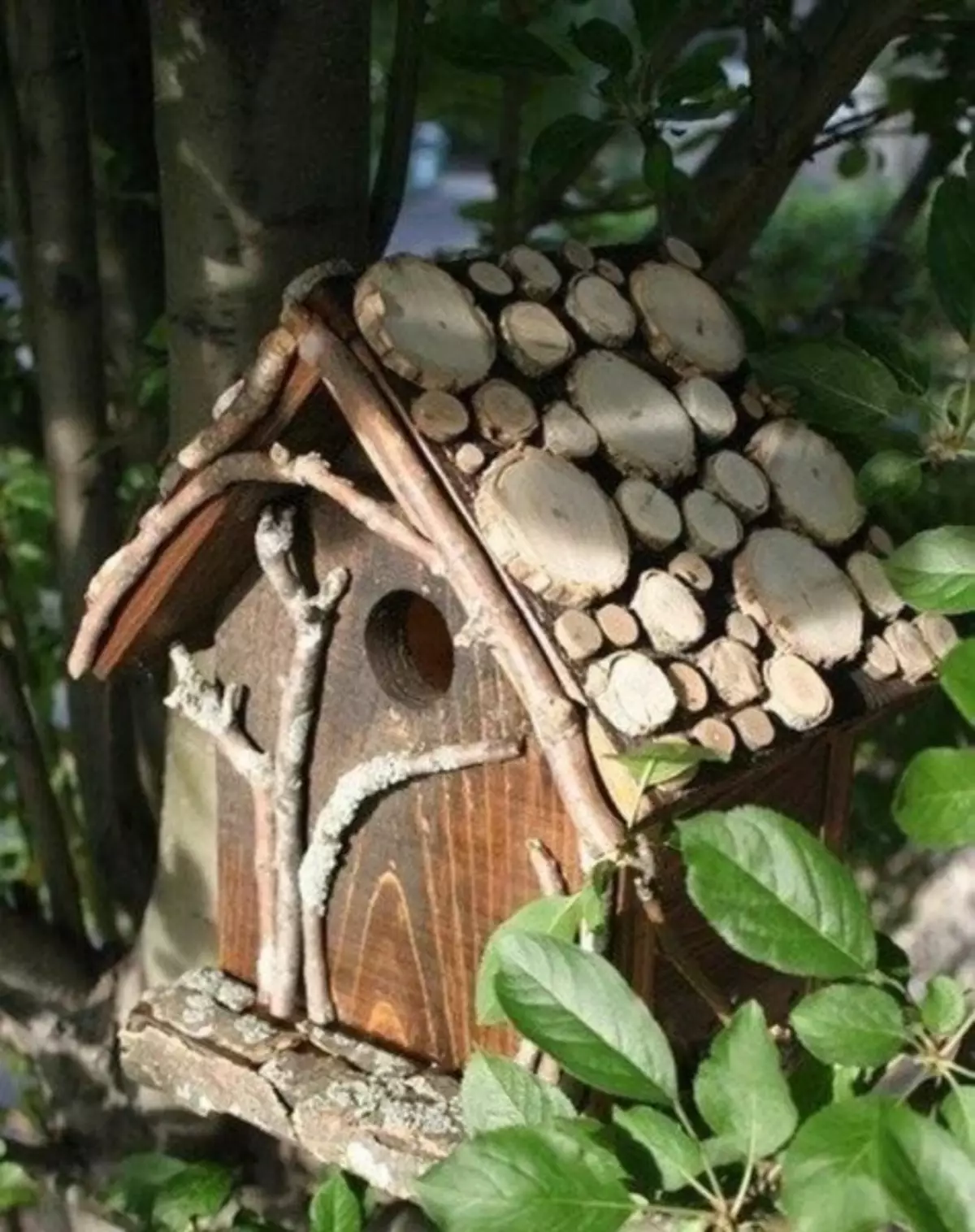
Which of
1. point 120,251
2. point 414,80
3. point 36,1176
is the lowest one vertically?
point 36,1176

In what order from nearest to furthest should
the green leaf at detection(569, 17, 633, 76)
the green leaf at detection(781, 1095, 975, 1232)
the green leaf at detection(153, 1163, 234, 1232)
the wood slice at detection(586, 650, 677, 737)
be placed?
the green leaf at detection(781, 1095, 975, 1232), the wood slice at detection(586, 650, 677, 737), the green leaf at detection(569, 17, 633, 76), the green leaf at detection(153, 1163, 234, 1232)

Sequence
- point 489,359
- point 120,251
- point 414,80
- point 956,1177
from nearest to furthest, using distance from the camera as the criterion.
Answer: point 956,1177, point 489,359, point 414,80, point 120,251

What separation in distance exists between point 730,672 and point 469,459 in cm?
14

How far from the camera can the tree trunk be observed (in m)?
0.81

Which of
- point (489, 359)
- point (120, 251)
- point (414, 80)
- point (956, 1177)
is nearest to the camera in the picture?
point (956, 1177)

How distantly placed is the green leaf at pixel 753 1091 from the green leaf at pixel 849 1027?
2cm

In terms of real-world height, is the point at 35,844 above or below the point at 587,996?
below

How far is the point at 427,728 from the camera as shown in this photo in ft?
2.58

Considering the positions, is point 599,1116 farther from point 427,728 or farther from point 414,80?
point 414,80

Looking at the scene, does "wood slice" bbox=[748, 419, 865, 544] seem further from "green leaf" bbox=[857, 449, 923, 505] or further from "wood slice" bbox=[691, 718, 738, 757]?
"wood slice" bbox=[691, 718, 738, 757]

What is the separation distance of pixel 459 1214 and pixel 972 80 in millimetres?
919

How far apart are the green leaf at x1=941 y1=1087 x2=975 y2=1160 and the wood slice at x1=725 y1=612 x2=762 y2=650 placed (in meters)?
0.21

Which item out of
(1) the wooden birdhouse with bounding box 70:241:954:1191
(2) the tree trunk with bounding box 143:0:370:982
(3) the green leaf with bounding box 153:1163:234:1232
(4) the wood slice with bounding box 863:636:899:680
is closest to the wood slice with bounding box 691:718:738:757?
(1) the wooden birdhouse with bounding box 70:241:954:1191

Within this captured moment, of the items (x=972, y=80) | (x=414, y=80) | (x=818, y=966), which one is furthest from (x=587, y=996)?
(x=972, y=80)
